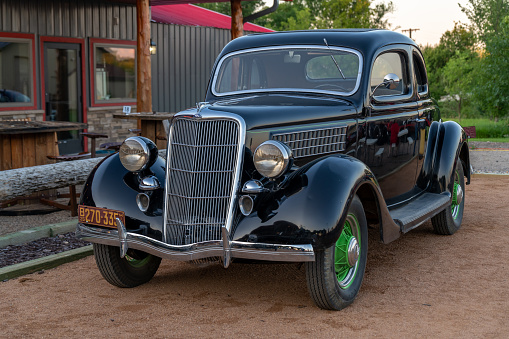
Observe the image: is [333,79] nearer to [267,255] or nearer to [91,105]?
[267,255]

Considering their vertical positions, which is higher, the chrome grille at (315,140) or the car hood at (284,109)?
the car hood at (284,109)

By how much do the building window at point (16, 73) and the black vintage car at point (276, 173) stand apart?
730 centimetres

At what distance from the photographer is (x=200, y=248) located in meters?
4.17

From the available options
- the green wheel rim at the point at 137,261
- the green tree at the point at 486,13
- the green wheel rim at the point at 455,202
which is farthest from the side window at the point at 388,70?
the green tree at the point at 486,13

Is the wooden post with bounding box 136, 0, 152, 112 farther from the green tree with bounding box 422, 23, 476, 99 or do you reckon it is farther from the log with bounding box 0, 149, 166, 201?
the green tree with bounding box 422, 23, 476, 99

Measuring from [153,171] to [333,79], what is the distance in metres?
1.79

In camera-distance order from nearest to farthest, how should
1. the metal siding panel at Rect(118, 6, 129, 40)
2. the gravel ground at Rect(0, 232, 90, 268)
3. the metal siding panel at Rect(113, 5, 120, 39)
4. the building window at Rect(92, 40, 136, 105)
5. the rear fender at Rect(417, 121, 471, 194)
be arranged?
the gravel ground at Rect(0, 232, 90, 268) < the rear fender at Rect(417, 121, 471, 194) < the building window at Rect(92, 40, 136, 105) < the metal siding panel at Rect(113, 5, 120, 39) < the metal siding panel at Rect(118, 6, 129, 40)

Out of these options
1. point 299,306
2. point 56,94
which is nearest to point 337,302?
point 299,306

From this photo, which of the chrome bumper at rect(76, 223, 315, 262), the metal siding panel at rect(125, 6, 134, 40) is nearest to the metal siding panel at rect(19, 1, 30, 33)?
the metal siding panel at rect(125, 6, 134, 40)

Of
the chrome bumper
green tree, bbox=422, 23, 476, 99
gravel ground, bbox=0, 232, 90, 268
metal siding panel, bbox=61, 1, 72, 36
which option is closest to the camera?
the chrome bumper

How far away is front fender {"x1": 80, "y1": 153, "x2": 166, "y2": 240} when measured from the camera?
4422mm

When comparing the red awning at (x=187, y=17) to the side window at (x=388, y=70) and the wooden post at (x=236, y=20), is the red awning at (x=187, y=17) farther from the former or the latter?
the side window at (x=388, y=70)

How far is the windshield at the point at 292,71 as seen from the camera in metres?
5.43

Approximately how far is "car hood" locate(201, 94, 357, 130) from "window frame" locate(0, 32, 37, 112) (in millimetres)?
7817
